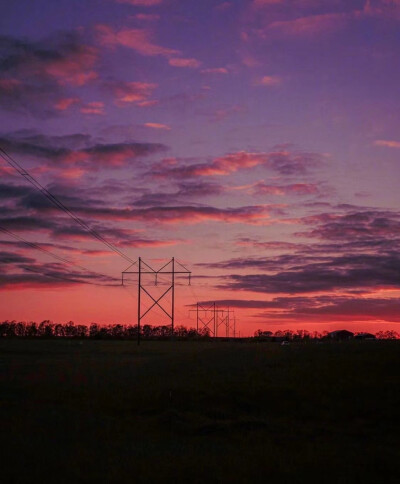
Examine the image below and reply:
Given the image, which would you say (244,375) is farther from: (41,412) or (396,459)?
(396,459)

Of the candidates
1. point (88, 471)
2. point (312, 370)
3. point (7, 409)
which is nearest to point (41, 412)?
point (7, 409)

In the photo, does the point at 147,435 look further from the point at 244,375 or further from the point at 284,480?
the point at 244,375

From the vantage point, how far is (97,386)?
37031 millimetres

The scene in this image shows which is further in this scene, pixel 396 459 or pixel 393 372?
pixel 393 372

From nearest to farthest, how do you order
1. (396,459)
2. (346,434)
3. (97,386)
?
(396,459) < (346,434) < (97,386)

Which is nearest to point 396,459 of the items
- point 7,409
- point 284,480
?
point 284,480

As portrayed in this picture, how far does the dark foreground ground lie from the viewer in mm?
16250

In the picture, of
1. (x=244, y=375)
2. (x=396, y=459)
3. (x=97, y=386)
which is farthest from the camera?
(x=244, y=375)

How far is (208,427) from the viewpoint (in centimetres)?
2428

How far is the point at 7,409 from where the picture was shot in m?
26.2

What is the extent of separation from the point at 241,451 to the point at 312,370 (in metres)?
22.7

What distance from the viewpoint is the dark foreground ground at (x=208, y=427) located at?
1625cm

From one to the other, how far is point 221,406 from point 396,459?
1255 cm

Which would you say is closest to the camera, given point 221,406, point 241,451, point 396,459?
point 396,459
